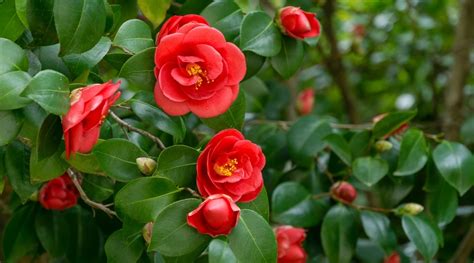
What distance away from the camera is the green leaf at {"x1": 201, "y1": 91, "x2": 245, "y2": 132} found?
0.98 m

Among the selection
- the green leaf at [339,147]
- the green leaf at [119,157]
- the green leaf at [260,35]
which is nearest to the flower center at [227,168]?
the green leaf at [119,157]

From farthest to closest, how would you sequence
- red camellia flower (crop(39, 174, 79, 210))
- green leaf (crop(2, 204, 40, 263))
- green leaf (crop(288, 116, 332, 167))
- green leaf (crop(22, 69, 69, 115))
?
green leaf (crop(288, 116, 332, 167))
green leaf (crop(2, 204, 40, 263))
red camellia flower (crop(39, 174, 79, 210))
green leaf (crop(22, 69, 69, 115))

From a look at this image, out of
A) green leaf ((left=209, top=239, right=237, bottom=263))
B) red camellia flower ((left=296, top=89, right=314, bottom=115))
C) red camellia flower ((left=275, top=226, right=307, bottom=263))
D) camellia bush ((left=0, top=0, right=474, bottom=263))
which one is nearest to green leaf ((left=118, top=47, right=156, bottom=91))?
camellia bush ((left=0, top=0, right=474, bottom=263))

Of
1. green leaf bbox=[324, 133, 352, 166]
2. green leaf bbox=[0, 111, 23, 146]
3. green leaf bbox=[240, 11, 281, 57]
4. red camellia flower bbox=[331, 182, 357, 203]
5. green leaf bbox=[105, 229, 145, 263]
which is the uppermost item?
green leaf bbox=[0, 111, 23, 146]

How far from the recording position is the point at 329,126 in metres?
1.40

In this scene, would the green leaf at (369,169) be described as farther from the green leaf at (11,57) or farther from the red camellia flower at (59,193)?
the green leaf at (11,57)

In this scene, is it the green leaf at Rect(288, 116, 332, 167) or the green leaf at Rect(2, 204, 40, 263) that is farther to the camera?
the green leaf at Rect(288, 116, 332, 167)

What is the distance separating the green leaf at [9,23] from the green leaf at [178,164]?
227mm

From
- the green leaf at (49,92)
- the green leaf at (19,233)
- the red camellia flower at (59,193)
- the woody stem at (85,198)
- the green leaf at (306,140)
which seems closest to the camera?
the green leaf at (49,92)

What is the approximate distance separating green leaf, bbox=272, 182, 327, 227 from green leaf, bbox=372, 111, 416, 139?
158 millimetres

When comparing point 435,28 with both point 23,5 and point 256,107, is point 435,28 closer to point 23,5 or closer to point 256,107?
point 256,107

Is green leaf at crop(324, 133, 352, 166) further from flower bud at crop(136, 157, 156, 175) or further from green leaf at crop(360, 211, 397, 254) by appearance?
flower bud at crop(136, 157, 156, 175)

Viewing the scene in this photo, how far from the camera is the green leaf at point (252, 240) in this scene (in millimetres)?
865

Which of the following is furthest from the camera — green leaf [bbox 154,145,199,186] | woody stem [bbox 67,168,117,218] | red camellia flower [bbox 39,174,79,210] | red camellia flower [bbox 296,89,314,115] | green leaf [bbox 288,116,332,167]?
red camellia flower [bbox 296,89,314,115]
